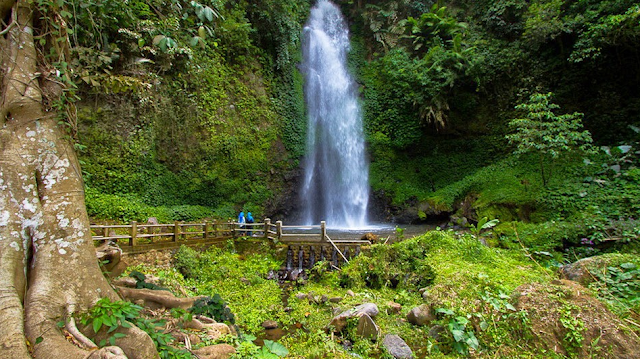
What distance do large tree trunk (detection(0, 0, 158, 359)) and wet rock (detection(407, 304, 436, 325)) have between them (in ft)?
12.2

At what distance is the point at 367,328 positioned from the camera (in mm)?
4789

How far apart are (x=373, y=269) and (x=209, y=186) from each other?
31.6 feet

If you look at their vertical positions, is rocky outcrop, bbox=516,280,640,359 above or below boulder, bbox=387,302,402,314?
above

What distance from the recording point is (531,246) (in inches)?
324

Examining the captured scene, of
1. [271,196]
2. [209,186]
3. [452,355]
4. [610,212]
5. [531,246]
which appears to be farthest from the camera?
[271,196]

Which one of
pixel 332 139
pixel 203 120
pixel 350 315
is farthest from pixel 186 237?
pixel 332 139

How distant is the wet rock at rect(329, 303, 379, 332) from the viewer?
5064mm

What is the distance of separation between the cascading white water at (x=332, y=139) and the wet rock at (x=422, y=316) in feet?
37.7

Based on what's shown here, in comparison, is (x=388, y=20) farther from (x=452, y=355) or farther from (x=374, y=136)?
(x=452, y=355)

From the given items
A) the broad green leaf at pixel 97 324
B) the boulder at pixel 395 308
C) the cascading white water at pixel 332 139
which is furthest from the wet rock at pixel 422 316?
the cascading white water at pixel 332 139

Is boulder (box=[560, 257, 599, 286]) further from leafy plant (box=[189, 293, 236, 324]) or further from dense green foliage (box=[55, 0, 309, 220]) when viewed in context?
dense green foliage (box=[55, 0, 309, 220])

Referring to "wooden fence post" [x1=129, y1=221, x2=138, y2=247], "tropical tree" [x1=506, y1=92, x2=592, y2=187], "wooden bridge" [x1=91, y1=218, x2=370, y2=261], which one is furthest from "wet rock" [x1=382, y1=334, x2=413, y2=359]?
"tropical tree" [x1=506, y1=92, x2=592, y2=187]

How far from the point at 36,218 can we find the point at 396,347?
4294 mm

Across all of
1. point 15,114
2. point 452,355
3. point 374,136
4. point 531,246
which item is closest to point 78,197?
point 15,114
